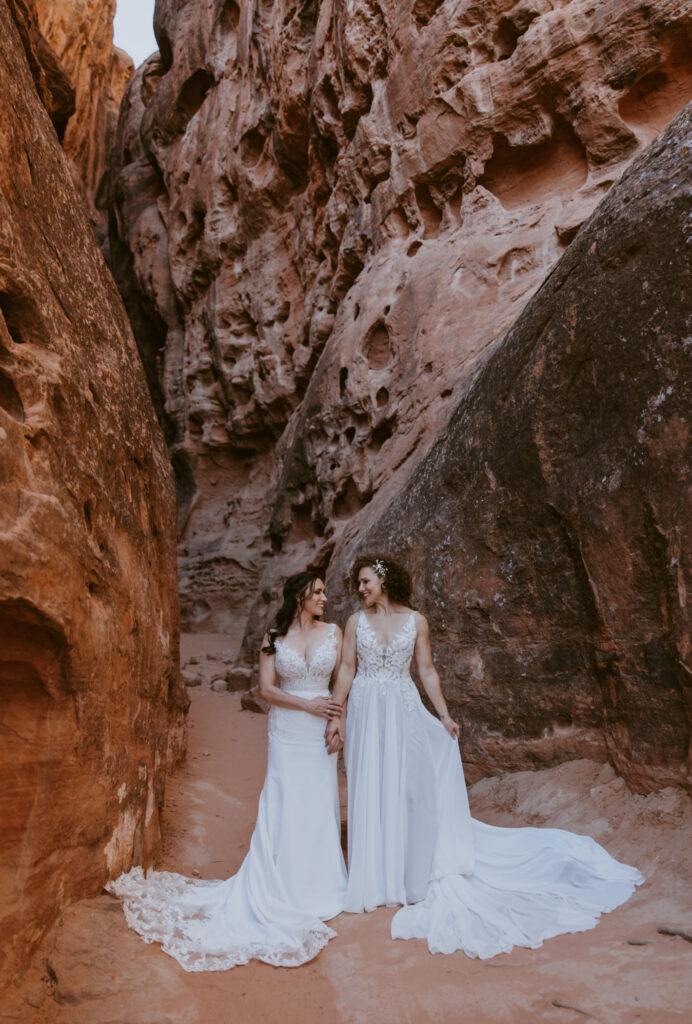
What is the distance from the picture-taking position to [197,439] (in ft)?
57.8

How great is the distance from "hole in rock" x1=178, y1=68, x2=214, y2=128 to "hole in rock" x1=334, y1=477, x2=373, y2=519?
12.9 meters

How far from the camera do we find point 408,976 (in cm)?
337

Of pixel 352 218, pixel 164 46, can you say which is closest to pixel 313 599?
pixel 352 218

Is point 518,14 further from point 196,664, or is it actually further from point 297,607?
point 196,664

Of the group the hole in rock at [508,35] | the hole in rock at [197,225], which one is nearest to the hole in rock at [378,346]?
the hole in rock at [508,35]

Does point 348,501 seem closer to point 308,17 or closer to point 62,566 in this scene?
point 62,566

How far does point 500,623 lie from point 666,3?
22.2 feet

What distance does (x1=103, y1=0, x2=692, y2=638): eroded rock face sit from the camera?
847 cm

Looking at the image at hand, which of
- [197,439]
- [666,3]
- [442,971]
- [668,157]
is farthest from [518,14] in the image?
[197,439]

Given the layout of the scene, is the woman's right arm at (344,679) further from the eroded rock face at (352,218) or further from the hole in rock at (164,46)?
the hole in rock at (164,46)

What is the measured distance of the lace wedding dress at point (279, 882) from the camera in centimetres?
371

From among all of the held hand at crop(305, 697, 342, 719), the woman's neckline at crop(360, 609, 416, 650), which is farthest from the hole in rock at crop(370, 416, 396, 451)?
the held hand at crop(305, 697, 342, 719)

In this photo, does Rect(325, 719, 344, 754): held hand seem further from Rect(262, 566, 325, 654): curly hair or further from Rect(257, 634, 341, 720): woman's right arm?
Rect(262, 566, 325, 654): curly hair

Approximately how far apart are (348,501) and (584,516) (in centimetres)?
508
